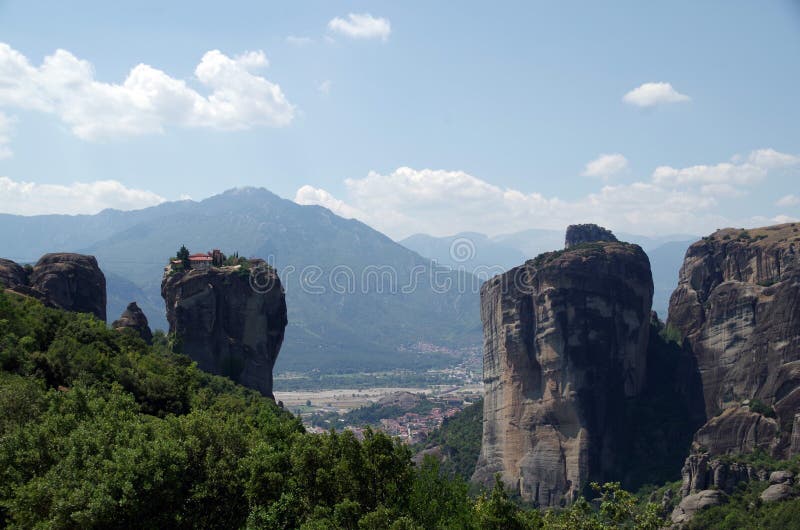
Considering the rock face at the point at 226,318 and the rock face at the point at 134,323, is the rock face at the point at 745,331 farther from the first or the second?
the rock face at the point at 134,323

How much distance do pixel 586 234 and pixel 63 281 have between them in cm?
7807

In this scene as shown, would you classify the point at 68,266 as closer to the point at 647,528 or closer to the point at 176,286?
the point at 176,286

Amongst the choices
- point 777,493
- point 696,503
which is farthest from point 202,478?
point 777,493

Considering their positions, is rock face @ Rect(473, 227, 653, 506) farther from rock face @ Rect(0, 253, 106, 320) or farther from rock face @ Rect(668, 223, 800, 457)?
rock face @ Rect(0, 253, 106, 320)

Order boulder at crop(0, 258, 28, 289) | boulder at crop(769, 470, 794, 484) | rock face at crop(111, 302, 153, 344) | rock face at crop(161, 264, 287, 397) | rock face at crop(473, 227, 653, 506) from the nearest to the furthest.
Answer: boulder at crop(769, 470, 794, 484)
boulder at crop(0, 258, 28, 289)
rock face at crop(111, 302, 153, 344)
rock face at crop(161, 264, 287, 397)
rock face at crop(473, 227, 653, 506)

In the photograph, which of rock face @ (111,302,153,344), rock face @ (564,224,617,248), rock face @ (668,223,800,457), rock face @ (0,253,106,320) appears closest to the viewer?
rock face @ (0,253,106,320)

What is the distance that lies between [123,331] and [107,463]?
4145 cm

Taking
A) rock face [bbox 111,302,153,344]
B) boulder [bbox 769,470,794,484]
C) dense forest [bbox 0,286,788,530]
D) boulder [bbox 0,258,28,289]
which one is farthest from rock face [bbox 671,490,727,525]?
boulder [bbox 0,258,28,289]

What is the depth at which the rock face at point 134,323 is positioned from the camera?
70.6m

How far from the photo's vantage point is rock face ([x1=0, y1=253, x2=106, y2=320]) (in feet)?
222

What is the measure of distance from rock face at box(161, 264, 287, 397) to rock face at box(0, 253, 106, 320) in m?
6.70

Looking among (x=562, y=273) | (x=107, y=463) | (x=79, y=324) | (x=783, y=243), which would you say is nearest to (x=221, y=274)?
(x=79, y=324)

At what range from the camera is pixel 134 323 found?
236ft

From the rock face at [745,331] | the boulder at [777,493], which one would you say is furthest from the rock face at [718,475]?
the rock face at [745,331]
